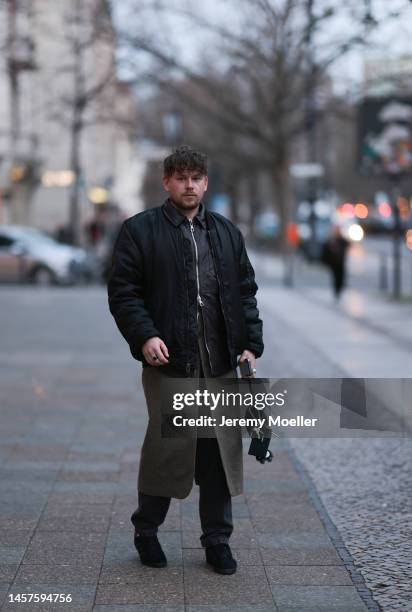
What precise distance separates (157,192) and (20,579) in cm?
8537

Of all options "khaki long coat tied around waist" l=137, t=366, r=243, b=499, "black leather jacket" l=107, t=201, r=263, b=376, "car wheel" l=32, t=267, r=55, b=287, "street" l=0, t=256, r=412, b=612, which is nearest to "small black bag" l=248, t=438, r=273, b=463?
"khaki long coat tied around waist" l=137, t=366, r=243, b=499

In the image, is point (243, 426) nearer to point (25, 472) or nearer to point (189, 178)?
point (189, 178)

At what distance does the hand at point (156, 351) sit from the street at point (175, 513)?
0.93 metres

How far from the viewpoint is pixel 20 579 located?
198 inches

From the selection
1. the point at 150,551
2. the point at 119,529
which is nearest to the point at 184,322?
Result: the point at 150,551

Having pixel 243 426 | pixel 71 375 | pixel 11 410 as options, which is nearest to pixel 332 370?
pixel 71 375

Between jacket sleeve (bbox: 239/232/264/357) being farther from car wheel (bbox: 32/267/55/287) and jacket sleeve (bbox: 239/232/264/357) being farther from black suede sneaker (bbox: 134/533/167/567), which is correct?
car wheel (bbox: 32/267/55/287)

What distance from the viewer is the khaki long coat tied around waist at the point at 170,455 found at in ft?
16.8

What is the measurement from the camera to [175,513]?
6312 mm

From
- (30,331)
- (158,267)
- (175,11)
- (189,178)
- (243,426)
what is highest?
(175,11)

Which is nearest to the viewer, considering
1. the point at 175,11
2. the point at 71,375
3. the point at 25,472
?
the point at 25,472

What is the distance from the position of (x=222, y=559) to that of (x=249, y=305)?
3.60 ft

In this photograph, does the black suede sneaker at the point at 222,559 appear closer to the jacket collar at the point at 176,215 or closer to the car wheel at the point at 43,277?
the jacket collar at the point at 176,215

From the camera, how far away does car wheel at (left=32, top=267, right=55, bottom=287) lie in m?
30.5
